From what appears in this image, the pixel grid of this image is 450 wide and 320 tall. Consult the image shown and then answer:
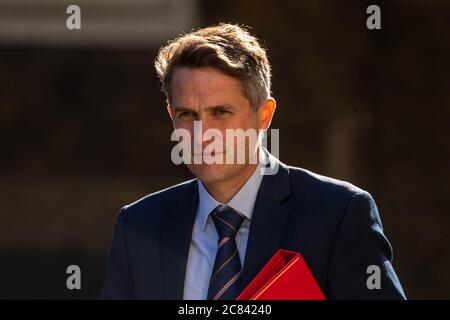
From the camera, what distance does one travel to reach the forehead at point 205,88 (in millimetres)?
2141

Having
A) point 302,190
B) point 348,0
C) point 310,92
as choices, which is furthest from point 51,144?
point 302,190

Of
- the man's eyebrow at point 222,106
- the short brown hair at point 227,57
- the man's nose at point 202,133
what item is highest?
the short brown hair at point 227,57

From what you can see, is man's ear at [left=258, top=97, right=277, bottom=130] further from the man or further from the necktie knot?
the necktie knot

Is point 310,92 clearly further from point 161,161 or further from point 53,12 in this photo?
point 53,12

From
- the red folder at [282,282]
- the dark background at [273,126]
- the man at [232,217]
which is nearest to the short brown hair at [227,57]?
the man at [232,217]

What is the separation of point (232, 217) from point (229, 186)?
7 centimetres

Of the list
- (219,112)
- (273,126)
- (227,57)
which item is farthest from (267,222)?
(273,126)

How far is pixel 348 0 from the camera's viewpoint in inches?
256

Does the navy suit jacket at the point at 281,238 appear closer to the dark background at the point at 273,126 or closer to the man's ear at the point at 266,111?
the man's ear at the point at 266,111

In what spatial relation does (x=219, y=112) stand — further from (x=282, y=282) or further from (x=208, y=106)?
(x=282, y=282)

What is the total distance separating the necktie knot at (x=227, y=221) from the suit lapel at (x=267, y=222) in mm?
38

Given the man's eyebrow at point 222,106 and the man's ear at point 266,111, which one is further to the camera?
the man's ear at point 266,111

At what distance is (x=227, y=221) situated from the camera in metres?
2.23
